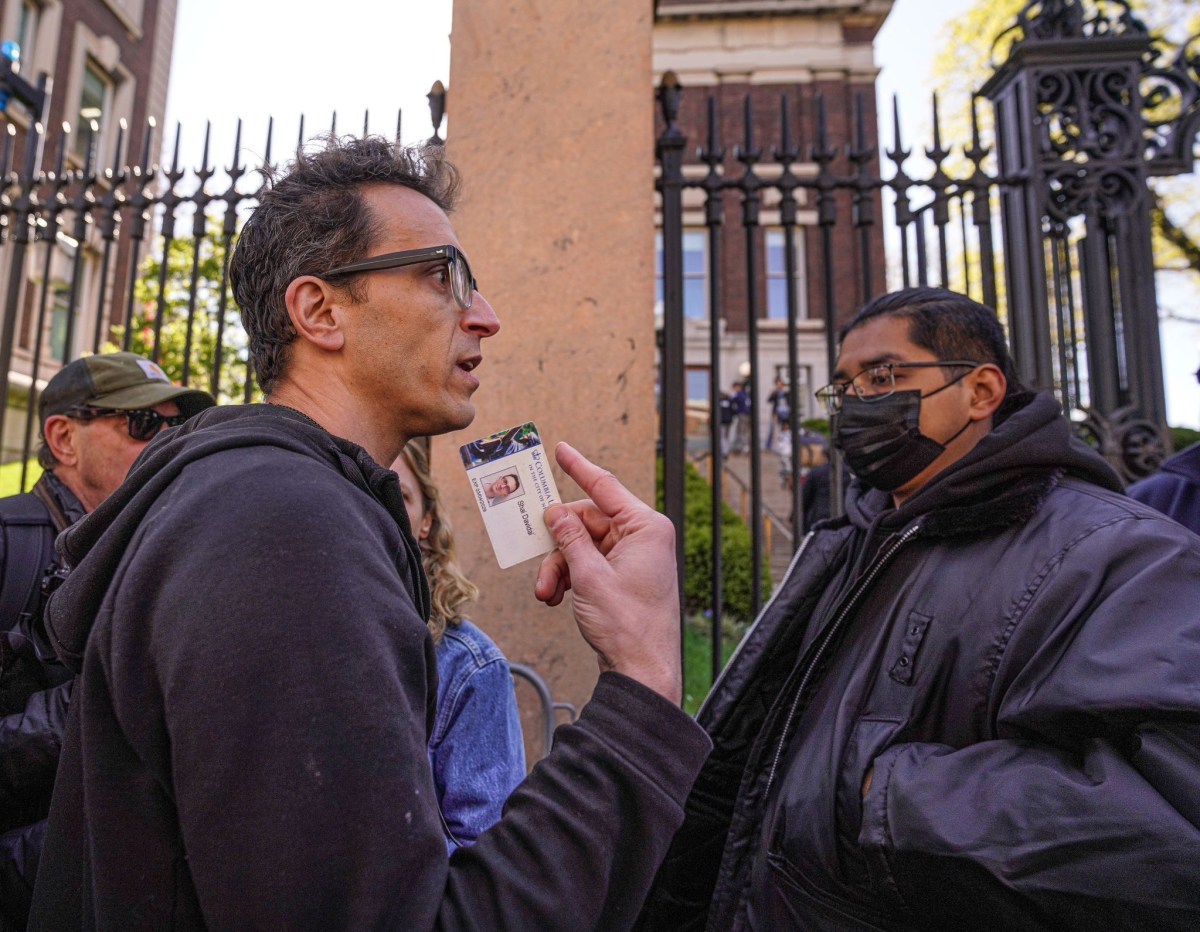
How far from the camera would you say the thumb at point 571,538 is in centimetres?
133

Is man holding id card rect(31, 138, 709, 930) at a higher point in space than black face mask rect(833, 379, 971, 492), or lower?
lower

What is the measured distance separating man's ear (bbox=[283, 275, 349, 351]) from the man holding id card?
0.23 meters

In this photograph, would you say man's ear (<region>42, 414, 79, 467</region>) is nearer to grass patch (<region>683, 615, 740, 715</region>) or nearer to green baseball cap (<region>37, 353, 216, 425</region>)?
green baseball cap (<region>37, 353, 216, 425</region>)

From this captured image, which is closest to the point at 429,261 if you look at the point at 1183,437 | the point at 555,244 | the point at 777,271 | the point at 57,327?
the point at 555,244

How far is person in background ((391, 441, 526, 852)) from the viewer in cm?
210

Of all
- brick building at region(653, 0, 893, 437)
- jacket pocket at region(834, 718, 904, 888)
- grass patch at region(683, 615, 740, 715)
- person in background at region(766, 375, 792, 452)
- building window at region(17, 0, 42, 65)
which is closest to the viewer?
jacket pocket at region(834, 718, 904, 888)

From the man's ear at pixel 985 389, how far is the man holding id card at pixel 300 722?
4.98 feet

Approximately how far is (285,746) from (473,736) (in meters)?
1.40

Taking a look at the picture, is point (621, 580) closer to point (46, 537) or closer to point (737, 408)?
point (46, 537)

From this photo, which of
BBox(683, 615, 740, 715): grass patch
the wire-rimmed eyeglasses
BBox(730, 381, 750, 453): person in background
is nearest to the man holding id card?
the wire-rimmed eyeglasses

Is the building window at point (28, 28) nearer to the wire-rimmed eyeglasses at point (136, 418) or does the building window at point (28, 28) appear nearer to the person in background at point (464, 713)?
the wire-rimmed eyeglasses at point (136, 418)

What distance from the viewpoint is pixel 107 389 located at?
3010 millimetres

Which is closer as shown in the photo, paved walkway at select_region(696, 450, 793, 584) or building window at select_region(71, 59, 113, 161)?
paved walkway at select_region(696, 450, 793, 584)

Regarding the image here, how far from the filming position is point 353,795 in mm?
908
